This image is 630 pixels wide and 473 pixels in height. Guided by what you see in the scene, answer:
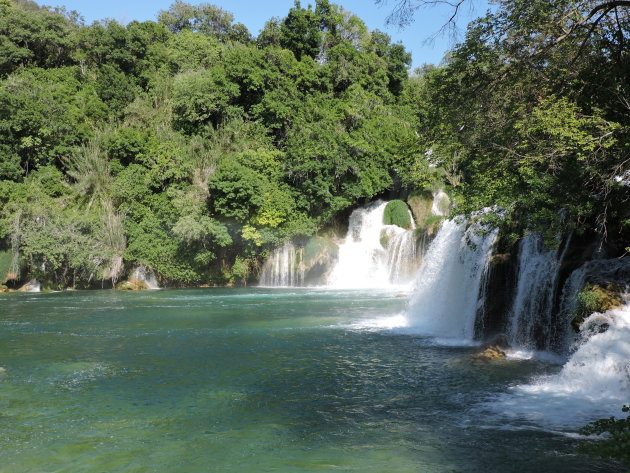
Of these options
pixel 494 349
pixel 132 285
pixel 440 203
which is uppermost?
pixel 440 203

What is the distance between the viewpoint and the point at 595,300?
990cm

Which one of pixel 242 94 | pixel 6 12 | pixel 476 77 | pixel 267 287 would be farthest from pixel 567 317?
pixel 6 12

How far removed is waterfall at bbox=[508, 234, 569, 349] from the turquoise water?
107 centimetres

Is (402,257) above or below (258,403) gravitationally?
above

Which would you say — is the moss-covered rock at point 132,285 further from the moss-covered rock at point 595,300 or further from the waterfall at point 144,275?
the moss-covered rock at point 595,300

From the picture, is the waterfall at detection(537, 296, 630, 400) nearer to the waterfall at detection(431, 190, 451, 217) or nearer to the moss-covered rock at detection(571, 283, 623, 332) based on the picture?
the moss-covered rock at detection(571, 283, 623, 332)

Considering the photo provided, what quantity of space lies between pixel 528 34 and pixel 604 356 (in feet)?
19.3

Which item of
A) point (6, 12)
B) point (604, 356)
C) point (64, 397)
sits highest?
point (6, 12)

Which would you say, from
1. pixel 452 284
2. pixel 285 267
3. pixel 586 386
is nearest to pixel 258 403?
pixel 586 386

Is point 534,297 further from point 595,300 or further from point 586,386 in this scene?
point 586,386

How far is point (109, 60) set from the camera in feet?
147

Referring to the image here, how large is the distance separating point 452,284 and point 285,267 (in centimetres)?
1683

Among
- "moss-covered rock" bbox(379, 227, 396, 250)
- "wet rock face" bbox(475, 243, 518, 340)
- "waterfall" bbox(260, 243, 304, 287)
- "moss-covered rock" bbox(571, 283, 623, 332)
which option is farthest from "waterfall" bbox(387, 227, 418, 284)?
"moss-covered rock" bbox(571, 283, 623, 332)

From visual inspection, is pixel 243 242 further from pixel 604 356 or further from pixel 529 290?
pixel 604 356
